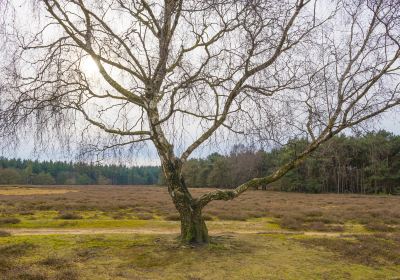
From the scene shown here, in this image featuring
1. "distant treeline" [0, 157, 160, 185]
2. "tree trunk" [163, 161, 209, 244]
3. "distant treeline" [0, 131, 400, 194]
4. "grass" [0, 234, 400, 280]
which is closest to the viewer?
"grass" [0, 234, 400, 280]

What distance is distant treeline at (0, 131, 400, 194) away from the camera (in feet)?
29.2

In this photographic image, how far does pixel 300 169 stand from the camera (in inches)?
2685

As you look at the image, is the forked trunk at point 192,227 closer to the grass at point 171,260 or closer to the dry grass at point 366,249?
the grass at point 171,260

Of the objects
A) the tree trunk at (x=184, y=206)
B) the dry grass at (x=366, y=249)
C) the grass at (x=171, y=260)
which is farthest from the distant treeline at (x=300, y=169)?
the dry grass at (x=366, y=249)

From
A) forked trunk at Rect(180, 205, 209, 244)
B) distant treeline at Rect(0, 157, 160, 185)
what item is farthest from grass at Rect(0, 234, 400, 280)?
distant treeline at Rect(0, 157, 160, 185)

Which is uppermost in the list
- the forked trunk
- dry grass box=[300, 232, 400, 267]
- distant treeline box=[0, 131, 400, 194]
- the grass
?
distant treeline box=[0, 131, 400, 194]

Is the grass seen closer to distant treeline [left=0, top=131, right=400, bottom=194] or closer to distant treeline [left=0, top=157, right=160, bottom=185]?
distant treeline [left=0, top=131, right=400, bottom=194]

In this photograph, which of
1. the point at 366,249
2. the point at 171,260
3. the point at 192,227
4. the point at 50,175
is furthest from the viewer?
the point at 50,175

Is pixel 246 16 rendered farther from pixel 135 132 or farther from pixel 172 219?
pixel 172 219

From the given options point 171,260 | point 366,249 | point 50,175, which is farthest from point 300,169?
point 50,175

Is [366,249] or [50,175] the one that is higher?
[50,175]

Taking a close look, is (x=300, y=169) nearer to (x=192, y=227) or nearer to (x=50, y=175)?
(x=192, y=227)

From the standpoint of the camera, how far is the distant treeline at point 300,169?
8.89 metres

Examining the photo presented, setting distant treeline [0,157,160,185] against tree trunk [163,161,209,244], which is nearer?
tree trunk [163,161,209,244]
